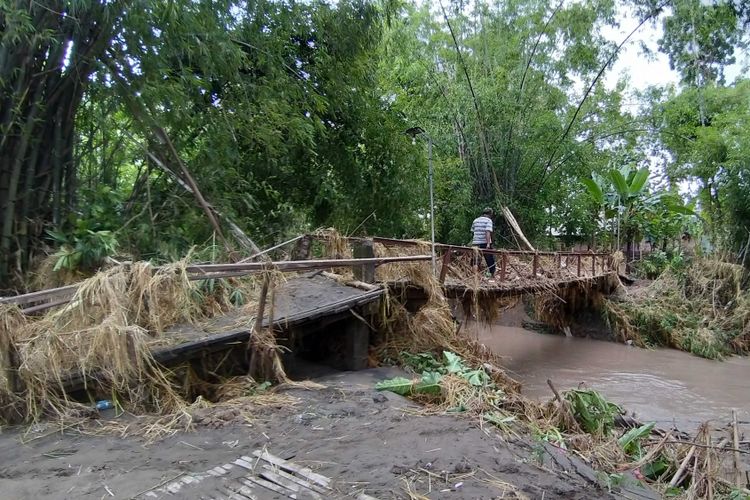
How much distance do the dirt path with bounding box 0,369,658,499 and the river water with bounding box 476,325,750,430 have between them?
3.88 m

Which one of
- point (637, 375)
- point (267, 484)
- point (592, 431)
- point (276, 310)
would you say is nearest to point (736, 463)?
point (592, 431)

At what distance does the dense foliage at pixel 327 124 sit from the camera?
4828mm

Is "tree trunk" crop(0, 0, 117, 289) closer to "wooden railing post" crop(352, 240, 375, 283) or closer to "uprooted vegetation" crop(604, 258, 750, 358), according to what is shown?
"wooden railing post" crop(352, 240, 375, 283)

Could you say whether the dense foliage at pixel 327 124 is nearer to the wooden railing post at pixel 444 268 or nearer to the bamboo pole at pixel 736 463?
the wooden railing post at pixel 444 268

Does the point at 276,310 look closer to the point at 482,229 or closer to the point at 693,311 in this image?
the point at 482,229

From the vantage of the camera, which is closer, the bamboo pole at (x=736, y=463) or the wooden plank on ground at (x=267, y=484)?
the wooden plank on ground at (x=267, y=484)

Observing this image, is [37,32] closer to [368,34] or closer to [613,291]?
[368,34]

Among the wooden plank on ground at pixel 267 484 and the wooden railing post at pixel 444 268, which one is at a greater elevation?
the wooden railing post at pixel 444 268

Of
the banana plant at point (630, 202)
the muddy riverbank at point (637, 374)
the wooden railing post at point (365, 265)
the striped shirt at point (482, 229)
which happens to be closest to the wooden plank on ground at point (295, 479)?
the wooden railing post at point (365, 265)

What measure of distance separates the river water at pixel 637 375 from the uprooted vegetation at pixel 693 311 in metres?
0.37

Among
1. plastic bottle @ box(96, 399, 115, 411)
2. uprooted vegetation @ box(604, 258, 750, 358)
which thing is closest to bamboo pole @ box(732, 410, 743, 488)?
plastic bottle @ box(96, 399, 115, 411)

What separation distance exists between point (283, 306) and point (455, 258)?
10.3ft

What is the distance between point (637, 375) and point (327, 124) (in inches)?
267

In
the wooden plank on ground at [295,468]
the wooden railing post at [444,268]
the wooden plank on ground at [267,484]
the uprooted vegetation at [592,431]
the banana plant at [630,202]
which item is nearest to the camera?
the wooden plank on ground at [267,484]
